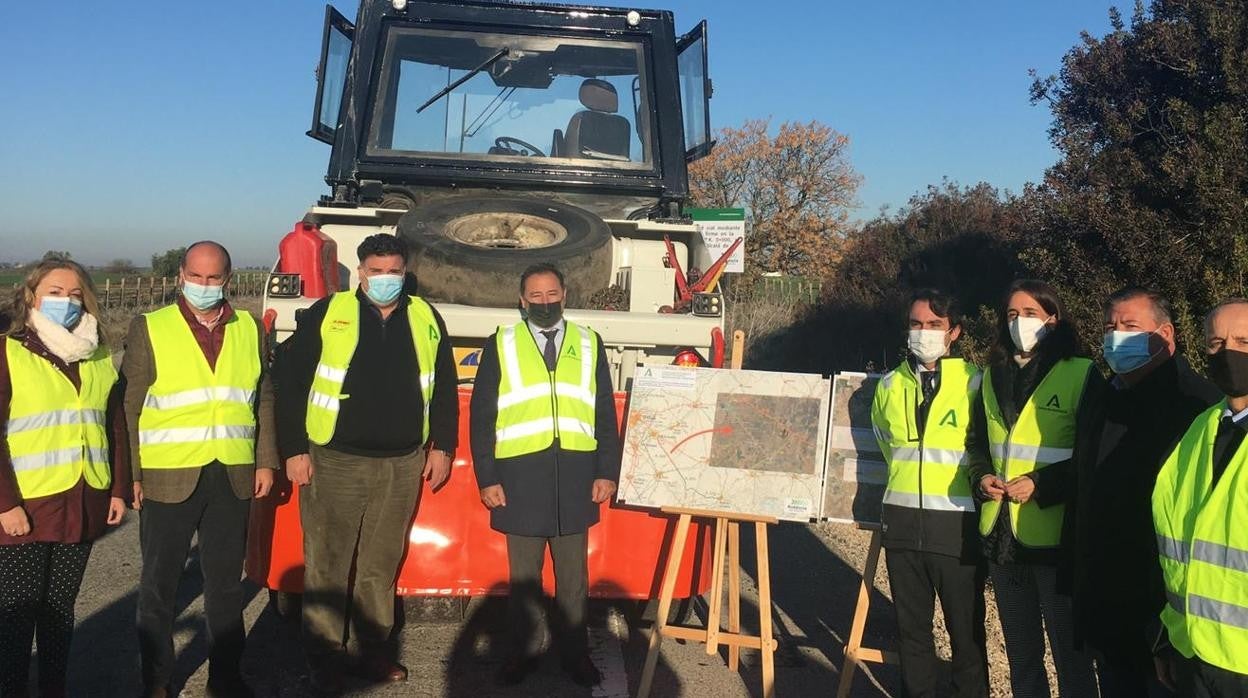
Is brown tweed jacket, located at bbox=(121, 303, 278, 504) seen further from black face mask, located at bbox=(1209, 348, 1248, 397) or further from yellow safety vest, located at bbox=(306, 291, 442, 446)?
black face mask, located at bbox=(1209, 348, 1248, 397)

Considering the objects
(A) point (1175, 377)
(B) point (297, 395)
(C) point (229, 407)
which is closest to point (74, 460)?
(C) point (229, 407)

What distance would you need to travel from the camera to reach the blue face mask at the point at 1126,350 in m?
3.30

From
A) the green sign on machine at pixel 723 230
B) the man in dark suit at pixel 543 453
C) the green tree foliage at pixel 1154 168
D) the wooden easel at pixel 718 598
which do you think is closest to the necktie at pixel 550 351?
the man in dark suit at pixel 543 453

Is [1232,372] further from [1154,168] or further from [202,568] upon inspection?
[1154,168]

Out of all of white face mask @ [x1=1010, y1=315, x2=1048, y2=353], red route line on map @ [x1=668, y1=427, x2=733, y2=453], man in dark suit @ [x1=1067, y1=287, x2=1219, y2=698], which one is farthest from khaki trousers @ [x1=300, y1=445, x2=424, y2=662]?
man in dark suit @ [x1=1067, y1=287, x2=1219, y2=698]

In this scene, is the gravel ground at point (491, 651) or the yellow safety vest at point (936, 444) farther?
the gravel ground at point (491, 651)

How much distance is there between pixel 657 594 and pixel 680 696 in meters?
0.59

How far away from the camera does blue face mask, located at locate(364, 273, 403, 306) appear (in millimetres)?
4359

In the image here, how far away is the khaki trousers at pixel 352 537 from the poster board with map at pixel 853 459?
1.89 m

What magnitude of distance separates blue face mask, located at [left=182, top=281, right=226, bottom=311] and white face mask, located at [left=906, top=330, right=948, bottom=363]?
2834 mm

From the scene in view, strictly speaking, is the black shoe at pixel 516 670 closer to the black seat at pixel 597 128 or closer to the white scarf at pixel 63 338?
the white scarf at pixel 63 338

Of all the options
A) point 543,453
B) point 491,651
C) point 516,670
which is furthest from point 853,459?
point 491,651

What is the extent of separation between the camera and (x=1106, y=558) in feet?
10.5

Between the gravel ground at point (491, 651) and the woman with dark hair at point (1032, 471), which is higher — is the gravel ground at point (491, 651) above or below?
below
